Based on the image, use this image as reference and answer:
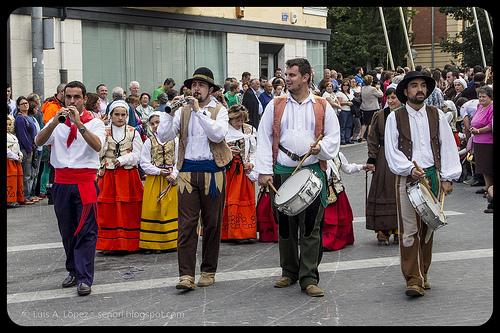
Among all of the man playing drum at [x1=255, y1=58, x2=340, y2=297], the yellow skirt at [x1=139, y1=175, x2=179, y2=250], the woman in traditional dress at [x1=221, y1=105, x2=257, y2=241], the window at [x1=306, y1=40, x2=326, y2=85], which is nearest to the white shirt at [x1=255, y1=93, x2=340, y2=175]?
the man playing drum at [x1=255, y1=58, x2=340, y2=297]

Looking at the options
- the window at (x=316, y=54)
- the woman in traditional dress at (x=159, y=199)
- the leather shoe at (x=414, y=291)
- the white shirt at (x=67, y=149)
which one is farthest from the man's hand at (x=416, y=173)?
the window at (x=316, y=54)

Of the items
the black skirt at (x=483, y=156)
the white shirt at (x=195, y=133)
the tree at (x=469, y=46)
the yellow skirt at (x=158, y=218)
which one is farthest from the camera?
the tree at (x=469, y=46)

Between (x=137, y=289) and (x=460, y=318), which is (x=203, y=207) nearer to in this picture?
(x=137, y=289)

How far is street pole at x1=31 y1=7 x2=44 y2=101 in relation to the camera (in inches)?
283

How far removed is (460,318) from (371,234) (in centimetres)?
340

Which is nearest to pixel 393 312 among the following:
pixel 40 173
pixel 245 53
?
pixel 40 173

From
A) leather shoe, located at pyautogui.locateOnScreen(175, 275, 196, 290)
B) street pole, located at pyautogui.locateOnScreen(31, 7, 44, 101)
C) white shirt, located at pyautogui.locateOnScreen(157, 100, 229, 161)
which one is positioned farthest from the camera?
street pole, located at pyautogui.locateOnScreen(31, 7, 44, 101)

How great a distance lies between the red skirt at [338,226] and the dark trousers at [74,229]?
2.48 metres

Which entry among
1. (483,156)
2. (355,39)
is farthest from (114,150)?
(355,39)

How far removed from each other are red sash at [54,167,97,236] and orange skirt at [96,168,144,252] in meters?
1.76

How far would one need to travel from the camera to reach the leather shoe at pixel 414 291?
6.31 m

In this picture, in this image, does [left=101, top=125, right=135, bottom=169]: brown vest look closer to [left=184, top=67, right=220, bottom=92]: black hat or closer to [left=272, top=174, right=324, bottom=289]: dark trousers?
[left=184, top=67, right=220, bottom=92]: black hat

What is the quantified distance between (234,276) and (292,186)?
3.92 feet

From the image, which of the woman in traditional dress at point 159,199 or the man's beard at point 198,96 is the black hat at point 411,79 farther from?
the woman in traditional dress at point 159,199
